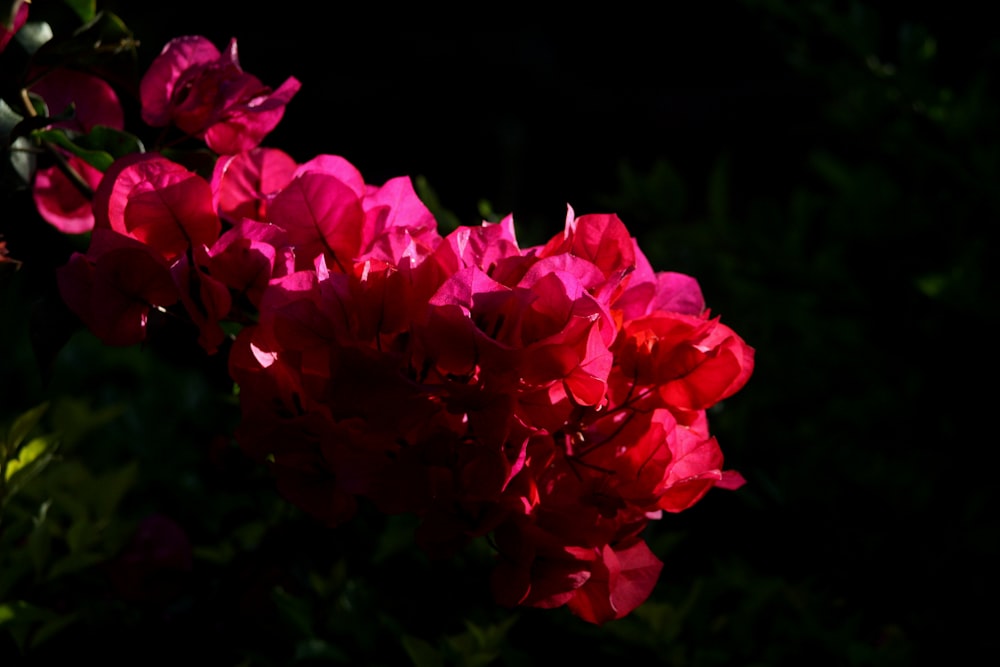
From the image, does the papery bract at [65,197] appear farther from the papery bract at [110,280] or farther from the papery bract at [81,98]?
the papery bract at [110,280]

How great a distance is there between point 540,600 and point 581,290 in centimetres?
19

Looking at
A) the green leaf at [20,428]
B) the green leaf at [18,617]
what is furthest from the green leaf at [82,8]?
the green leaf at [18,617]

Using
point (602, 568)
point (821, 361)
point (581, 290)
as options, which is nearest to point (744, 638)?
point (602, 568)

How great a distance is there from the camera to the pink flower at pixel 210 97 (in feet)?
2.17

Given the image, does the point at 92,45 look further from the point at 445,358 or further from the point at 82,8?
the point at 445,358

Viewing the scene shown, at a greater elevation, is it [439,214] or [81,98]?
[81,98]

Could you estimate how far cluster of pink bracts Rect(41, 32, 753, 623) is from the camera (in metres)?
0.53

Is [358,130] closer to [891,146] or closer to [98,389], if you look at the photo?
[98,389]

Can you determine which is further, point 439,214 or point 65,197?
point 439,214

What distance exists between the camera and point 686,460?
0.61m

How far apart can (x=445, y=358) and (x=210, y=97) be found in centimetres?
29

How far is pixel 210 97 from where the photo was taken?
2.20 feet

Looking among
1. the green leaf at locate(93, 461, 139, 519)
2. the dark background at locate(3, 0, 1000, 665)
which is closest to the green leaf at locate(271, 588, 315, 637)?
the dark background at locate(3, 0, 1000, 665)

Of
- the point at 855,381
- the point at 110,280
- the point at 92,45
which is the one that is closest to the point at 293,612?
the point at 110,280
